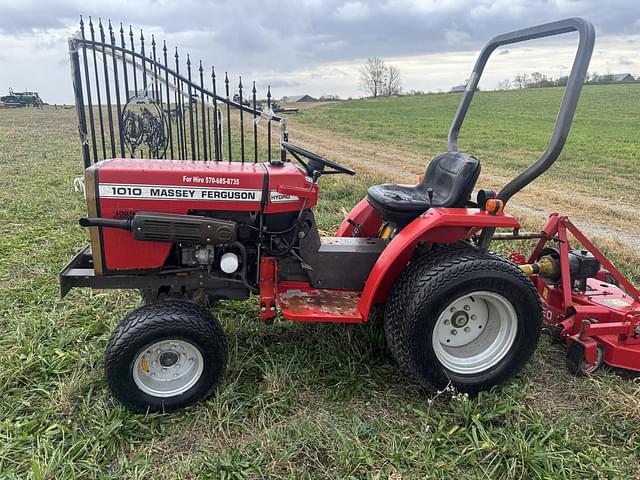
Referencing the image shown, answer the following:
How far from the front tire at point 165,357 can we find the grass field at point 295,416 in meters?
0.10

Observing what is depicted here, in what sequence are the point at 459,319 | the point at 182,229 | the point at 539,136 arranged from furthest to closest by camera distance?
the point at 539,136, the point at 459,319, the point at 182,229

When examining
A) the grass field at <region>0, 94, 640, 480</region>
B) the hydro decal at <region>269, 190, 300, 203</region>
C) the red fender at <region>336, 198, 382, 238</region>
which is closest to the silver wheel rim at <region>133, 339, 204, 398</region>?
the grass field at <region>0, 94, 640, 480</region>

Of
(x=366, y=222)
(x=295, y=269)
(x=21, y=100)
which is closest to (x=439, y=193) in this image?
(x=366, y=222)

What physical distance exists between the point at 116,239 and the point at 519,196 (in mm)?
6883

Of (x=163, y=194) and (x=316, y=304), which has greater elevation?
(x=163, y=194)

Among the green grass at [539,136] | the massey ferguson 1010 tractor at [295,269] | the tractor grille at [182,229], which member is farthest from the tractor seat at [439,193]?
the green grass at [539,136]

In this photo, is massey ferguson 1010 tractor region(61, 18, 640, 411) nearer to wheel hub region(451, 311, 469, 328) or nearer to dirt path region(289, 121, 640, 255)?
wheel hub region(451, 311, 469, 328)

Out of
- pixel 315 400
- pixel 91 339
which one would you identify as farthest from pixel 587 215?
pixel 91 339

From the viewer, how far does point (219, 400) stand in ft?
8.91

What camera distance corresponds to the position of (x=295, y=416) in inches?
105

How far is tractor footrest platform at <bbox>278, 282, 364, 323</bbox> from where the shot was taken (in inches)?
111

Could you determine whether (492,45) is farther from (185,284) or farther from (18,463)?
(18,463)

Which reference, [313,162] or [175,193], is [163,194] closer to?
[175,193]

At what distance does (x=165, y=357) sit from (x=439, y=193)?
183 cm
